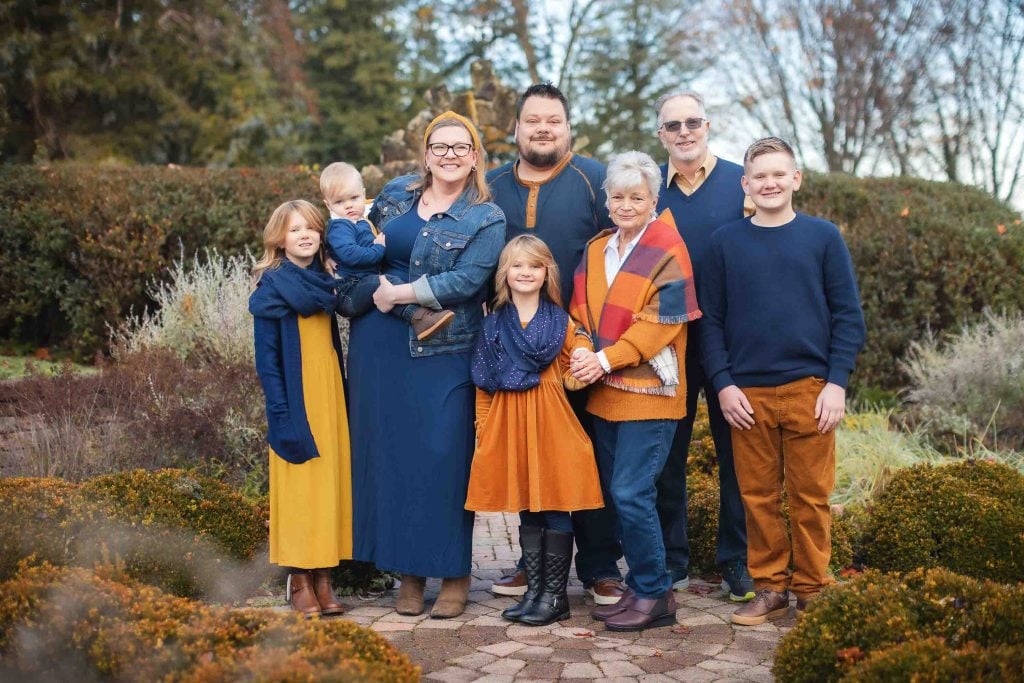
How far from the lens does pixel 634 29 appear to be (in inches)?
888

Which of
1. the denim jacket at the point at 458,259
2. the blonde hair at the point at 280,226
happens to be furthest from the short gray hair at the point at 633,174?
the blonde hair at the point at 280,226

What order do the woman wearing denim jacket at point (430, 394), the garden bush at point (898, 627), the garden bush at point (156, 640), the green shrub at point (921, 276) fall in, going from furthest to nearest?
the green shrub at point (921, 276), the woman wearing denim jacket at point (430, 394), the garden bush at point (898, 627), the garden bush at point (156, 640)

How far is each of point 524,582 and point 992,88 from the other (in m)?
12.5

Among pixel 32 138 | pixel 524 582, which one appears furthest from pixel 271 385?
pixel 32 138

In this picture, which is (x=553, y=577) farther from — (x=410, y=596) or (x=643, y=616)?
(x=410, y=596)

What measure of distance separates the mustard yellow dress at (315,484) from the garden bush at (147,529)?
0.30 meters

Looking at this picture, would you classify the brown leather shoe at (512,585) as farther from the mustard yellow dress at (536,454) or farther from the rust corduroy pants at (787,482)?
the rust corduroy pants at (787,482)

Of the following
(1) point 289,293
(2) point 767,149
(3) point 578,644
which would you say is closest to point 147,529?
(1) point 289,293

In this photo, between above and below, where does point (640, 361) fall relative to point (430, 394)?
above

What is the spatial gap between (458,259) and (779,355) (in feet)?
4.55

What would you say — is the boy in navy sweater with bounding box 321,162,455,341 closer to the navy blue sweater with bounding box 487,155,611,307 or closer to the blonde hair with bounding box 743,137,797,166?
the navy blue sweater with bounding box 487,155,611,307

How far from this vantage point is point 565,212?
4602 mm

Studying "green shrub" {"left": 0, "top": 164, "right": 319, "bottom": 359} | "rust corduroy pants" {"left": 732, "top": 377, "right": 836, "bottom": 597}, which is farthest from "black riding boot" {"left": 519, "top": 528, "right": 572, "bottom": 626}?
"green shrub" {"left": 0, "top": 164, "right": 319, "bottom": 359}

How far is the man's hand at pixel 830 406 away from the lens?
13.5 feet
